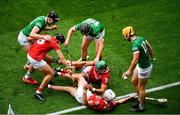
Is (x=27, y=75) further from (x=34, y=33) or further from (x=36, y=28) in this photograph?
(x=36, y=28)

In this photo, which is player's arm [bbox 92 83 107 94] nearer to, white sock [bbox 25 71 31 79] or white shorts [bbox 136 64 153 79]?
white shorts [bbox 136 64 153 79]

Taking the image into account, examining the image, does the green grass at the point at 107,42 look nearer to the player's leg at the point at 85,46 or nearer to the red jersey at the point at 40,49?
the player's leg at the point at 85,46

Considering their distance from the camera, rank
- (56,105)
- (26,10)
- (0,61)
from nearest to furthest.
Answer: (56,105) < (0,61) < (26,10)

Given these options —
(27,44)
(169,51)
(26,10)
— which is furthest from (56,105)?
(26,10)

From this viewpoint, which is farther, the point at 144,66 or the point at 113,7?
the point at 113,7

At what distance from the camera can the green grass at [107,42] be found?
11.8m

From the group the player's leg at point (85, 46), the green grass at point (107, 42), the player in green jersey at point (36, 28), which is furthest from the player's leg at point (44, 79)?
the player's leg at point (85, 46)

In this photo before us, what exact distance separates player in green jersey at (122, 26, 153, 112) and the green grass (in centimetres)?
70

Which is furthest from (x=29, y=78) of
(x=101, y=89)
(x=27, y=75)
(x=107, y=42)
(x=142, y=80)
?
(x=142, y=80)

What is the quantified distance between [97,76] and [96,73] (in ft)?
0.31

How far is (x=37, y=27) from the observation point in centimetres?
1200

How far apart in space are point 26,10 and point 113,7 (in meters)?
3.04

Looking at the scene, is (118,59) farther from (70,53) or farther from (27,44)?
(27,44)

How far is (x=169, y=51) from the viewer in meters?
13.6
